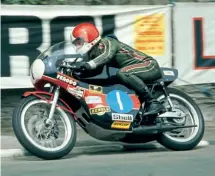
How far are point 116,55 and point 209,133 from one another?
2389mm

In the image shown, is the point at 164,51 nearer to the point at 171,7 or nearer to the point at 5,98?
the point at 171,7

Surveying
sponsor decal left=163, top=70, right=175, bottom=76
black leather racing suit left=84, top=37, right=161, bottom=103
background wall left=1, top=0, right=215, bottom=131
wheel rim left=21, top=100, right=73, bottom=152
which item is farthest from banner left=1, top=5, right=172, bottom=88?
wheel rim left=21, top=100, right=73, bottom=152

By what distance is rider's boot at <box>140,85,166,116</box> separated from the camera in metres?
8.67

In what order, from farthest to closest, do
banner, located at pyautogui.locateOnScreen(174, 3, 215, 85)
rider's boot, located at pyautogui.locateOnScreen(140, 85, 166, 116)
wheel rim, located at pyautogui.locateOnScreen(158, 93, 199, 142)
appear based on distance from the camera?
banner, located at pyautogui.locateOnScreen(174, 3, 215, 85)
wheel rim, located at pyautogui.locateOnScreen(158, 93, 199, 142)
rider's boot, located at pyautogui.locateOnScreen(140, 85, 166, 116)

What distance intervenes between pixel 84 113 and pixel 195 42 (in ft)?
10.3

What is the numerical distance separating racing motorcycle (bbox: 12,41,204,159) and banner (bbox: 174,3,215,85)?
2.00 meters

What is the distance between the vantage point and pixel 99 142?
31.6 feet

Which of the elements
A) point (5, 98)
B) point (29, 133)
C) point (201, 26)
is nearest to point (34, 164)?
point (29, 133)

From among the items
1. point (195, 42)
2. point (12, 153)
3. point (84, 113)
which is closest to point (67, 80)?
point (84, 113)

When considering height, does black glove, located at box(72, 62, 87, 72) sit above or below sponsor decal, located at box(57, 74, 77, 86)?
above

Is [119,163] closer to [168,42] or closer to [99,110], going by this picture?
[99,110]

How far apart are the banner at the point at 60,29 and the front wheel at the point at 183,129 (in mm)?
1814

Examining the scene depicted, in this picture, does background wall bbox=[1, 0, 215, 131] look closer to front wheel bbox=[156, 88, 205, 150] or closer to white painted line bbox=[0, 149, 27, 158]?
white painted line bbox=[0, 149, 27, 158]

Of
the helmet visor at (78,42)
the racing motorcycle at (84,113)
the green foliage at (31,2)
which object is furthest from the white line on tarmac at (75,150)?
the green foliage at (31,2)
